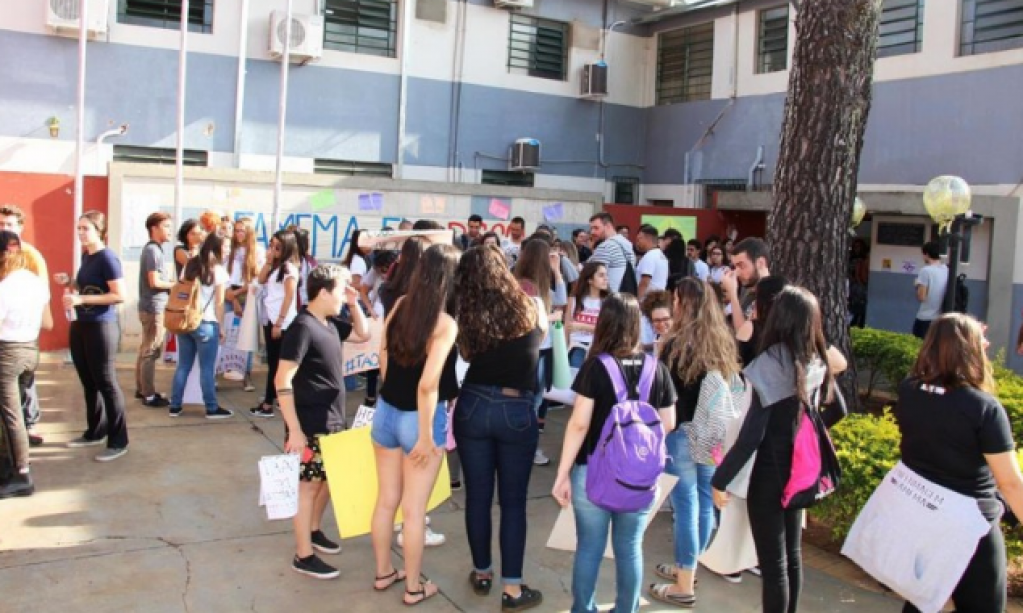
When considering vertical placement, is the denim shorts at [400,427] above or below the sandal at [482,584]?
above

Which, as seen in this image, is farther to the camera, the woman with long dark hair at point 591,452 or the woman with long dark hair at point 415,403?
the woman with long dark hair at point 415,403

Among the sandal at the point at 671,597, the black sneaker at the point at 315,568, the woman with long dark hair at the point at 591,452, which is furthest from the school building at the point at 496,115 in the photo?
the woman with long dark hair at the point at 591,452

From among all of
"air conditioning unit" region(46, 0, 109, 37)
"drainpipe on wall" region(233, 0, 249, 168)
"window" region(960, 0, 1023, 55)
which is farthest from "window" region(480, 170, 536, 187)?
"window" region(960, 0, 1023, 55)

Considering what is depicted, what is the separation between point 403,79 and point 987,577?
1313 centimetres

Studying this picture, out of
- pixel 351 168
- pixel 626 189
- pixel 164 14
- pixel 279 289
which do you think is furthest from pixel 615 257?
pixel 626 189

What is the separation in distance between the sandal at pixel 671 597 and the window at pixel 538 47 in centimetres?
1306

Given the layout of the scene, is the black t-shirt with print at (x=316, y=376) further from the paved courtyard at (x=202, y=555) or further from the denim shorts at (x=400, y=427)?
the paved courtyard at (x=202, y=555)

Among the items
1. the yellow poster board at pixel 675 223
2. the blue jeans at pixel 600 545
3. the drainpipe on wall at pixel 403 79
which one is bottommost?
the blue jeans at pixel 600 545

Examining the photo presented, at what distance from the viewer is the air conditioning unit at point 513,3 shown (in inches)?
623

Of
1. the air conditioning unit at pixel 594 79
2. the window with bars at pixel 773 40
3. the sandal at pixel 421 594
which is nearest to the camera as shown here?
the sandal at pixel 421 594

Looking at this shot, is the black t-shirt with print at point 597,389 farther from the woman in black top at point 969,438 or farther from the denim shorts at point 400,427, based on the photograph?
the woman in black top at point 969,438

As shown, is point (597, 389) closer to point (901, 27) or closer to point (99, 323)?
point (99, 323)

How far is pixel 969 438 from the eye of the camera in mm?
3666

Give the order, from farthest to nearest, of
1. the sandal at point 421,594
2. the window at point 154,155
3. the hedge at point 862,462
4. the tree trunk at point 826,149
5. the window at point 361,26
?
1. the window at point 361,26
2. the window at point 154,155
3. the tree trunk at point 826,149
4. the hedge at point 862,462
5. the sandal at point 421,594
